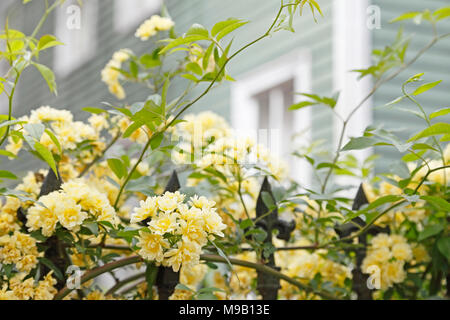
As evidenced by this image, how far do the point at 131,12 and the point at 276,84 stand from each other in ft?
8.10

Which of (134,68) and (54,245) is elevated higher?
(134,68)

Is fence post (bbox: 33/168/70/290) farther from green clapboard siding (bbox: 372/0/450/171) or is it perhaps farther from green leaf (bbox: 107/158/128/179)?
green clapboard siding (bbox: 372/0/450/171)

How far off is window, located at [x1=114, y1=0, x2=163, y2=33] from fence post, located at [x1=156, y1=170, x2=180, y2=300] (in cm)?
468

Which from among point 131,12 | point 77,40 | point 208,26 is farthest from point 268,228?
point 77,40

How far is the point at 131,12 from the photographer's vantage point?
5.96m

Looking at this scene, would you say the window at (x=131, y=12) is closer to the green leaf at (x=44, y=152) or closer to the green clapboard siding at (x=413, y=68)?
the green clapboard siding at (x=413, y=68)

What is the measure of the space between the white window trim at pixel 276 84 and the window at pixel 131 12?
148cm

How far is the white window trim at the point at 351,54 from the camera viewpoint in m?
3.37

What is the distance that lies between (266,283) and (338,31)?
2.81m

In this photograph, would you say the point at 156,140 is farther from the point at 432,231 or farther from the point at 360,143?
the point at 432,231

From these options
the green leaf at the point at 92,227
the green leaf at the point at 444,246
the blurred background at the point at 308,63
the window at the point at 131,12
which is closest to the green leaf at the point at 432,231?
the green leaf at the point at 444,246
